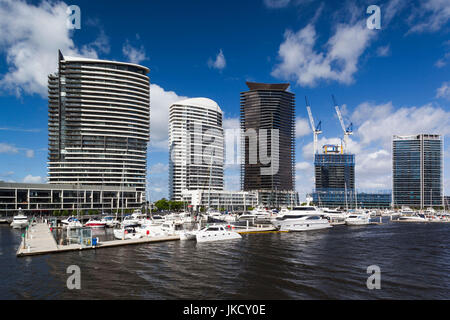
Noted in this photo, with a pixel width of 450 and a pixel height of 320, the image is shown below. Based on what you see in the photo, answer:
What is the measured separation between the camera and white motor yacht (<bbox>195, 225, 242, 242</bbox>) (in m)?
62.6

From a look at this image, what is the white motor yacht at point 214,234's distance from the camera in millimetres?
62562

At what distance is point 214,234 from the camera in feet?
211

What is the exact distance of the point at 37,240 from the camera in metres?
57.4

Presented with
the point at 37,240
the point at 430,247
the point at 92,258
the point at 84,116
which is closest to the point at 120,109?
the point at 84,116

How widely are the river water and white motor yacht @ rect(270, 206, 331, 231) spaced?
3043 centimetres

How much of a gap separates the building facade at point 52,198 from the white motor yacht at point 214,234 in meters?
73.1

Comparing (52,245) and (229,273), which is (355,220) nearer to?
(229,273)

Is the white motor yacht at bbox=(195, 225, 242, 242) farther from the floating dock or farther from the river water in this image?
the floating dock

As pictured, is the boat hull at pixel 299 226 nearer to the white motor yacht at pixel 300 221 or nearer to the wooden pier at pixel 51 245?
the white motor yacht at pixel 300 221

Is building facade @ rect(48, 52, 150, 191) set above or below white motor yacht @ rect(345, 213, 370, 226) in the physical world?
above

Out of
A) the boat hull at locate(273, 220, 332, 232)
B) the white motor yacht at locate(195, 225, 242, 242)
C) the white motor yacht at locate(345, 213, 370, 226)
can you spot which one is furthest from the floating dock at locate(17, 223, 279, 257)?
the white motor yacht at locate(345, 213, 370, 226)

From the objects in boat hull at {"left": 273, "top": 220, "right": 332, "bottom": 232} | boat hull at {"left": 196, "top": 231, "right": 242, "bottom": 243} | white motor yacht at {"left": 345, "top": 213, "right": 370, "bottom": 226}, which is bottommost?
white motor yacht at {"left": 345, "top": 213, "right": 370, "bottom": 226}

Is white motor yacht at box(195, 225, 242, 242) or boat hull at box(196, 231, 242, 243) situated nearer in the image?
boat hull at box(196, 231, 242, 243)
